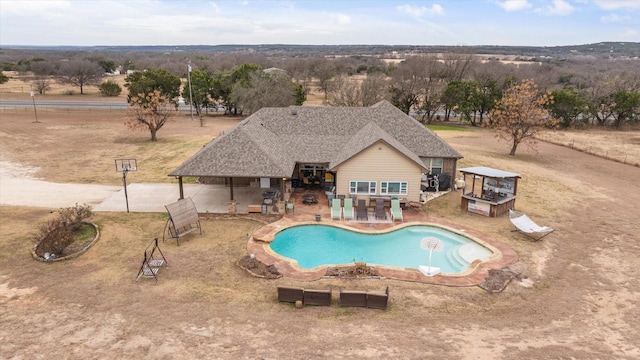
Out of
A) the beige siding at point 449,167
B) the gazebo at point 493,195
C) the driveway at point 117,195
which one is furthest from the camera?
the beige siding at point 449,167

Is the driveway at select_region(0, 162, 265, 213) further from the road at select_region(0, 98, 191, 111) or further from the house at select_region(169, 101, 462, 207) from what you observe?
the road at select_region(0, 98, 191, 111)

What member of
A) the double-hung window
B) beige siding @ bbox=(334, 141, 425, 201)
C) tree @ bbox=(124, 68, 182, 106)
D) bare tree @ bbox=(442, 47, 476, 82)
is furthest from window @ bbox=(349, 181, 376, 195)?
bare tree @ bbox=(442, 47, 476, 82)

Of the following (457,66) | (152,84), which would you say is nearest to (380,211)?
(152,84)

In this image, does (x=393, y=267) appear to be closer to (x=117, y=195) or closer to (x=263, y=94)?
(x=117, y=195)

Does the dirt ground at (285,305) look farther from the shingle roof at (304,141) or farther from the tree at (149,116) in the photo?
the tree at (149,116)

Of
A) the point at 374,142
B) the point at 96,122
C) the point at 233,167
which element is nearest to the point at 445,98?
the point at 374,142

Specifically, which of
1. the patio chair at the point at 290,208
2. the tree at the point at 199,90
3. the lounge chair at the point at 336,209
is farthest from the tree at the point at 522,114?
the tree at the point at 199,90

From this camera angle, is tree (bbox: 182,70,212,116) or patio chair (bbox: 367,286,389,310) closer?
patio chair (bbox: 367,286,389,310)

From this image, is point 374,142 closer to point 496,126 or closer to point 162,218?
point 162,218
